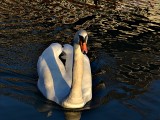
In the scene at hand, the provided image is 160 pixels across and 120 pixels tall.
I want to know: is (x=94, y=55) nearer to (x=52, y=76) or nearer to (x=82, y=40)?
(x=52, y=76)

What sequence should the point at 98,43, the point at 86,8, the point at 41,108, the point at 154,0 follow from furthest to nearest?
the point at 154,0 → the point at 86,8 → the point at 98,43 → the point at 41,108

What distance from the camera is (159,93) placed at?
13.8m

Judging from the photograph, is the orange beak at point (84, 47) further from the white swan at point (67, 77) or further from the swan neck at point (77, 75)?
the swan neck at point (77, 75)

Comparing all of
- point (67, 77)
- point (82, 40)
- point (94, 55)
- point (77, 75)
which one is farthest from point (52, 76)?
point (94, 55)

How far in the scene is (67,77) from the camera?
12.6 m

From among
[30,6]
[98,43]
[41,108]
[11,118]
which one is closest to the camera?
[11,118]

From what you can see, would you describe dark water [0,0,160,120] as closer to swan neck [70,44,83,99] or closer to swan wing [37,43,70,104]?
swan wing [37,43,70,104]

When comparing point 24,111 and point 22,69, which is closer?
point 24,111

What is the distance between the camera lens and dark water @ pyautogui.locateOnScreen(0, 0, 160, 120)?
12016mm

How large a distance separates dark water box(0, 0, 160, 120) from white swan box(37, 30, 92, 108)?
27 centimetres

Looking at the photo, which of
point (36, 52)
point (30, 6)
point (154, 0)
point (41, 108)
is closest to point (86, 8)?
point (30, 6)

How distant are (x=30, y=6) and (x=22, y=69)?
14.4 metres

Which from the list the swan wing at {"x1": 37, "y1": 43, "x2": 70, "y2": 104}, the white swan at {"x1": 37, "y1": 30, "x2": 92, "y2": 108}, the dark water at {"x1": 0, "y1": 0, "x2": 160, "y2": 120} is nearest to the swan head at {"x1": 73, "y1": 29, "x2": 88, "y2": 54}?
the white swan at {"x1": 37, "y1": 30, "x2": 92, "y2": 108}

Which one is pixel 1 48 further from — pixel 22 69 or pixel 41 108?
pixel 41 108
